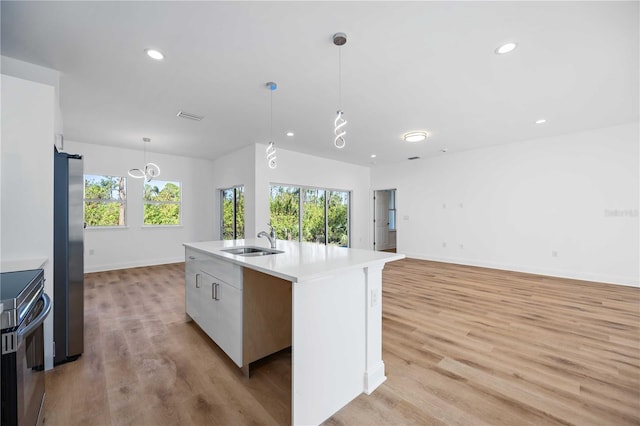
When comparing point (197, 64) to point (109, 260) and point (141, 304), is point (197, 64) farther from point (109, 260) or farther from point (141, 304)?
point (109, 260)

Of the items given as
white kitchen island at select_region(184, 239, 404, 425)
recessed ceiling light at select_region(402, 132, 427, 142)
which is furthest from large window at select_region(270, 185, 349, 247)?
white kitchen island at select_region(184, 239, 404, 425)

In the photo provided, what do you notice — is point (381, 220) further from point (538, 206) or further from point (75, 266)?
point (75, 266)

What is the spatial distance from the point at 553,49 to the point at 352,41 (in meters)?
1.89

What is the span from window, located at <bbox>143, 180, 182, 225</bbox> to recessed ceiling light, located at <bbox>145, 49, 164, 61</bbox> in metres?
4.62

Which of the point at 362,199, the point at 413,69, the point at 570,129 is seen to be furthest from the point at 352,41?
the point at 362,199

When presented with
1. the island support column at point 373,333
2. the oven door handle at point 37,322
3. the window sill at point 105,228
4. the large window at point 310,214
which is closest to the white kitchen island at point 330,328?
the island support column at point 373,333

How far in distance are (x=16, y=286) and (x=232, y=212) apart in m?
5.64

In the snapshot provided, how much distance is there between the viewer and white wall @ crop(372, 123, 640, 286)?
470cm

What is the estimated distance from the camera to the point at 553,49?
8.27 feet

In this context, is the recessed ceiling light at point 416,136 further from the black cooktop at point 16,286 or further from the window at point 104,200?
the window at point 104,200

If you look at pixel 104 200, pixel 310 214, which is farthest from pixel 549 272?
pixel 104 200

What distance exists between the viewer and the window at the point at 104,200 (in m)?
5.72

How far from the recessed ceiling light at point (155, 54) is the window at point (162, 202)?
4.62 meters

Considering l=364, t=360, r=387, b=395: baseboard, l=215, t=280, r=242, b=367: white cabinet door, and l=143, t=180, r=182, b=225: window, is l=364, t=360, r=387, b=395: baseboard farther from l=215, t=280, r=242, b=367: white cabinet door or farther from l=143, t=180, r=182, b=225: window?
l=143, t=180, r=182, b=225: window
